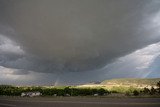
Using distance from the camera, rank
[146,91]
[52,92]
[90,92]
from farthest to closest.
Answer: [52,92] → [90,92] → [146,91]

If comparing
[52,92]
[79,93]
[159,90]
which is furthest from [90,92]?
[159,90]

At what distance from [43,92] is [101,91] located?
46379 mm

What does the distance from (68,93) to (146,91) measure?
211 feet

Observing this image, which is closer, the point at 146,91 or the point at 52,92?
the point at 146,91

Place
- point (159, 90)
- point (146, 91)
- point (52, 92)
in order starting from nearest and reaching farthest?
point (159, 90) < point (146, 91) < point (52, 92)

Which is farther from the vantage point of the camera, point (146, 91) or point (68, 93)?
point (68, 93)

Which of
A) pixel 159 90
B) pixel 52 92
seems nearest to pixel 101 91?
pixel 52 92

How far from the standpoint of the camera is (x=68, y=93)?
178500 millimetres

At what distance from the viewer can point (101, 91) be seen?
17475 cm

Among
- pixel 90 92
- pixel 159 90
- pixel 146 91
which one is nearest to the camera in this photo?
pixel 159 90

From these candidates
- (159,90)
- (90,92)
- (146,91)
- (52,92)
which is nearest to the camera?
(159,90)

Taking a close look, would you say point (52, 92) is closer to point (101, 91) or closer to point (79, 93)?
point (79, 93)

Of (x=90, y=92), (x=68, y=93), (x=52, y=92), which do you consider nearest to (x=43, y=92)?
(x=52, y=92)

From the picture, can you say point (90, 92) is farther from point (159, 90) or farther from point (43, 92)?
point (159, 90)
